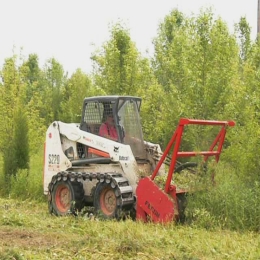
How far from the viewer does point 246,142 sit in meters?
11.1

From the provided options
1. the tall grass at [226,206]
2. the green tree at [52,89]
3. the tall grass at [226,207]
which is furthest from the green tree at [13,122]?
the green tree at [52,89]

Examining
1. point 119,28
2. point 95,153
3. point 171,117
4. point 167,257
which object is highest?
point 119,28

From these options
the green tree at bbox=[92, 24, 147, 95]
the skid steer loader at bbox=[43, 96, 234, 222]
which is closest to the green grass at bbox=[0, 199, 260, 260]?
the skid steer loader at bbox=[43, 96, 234, 222]

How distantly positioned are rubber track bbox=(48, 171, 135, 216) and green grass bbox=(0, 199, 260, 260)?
595mm

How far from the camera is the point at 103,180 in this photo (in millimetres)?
10617

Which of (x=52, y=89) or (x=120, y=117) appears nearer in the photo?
(x=120, y=117)

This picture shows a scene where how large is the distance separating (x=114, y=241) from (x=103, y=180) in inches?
116

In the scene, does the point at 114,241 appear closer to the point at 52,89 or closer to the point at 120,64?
the point at 120,64

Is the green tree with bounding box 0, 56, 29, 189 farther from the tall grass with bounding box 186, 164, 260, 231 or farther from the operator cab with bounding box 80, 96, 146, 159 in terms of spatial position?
the tall grass with bounding box 186, 164, 260, 231

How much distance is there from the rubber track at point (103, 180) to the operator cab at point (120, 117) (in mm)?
890

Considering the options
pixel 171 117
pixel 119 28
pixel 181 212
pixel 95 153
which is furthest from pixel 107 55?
pixel 181 212

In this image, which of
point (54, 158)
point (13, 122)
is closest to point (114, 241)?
point (54, 158)

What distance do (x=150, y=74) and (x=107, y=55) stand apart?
1962 mm

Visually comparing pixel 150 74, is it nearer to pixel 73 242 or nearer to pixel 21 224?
pixel 21 224
